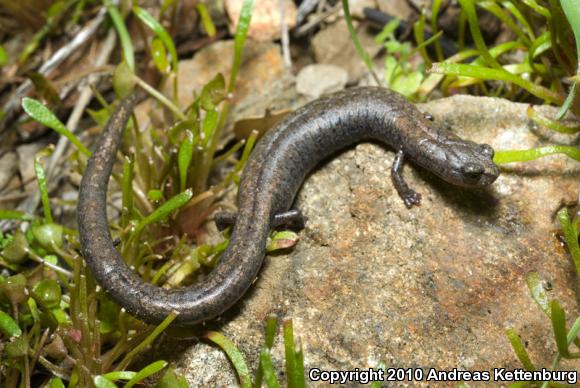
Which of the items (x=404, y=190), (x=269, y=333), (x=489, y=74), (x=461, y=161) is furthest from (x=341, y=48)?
(x=269, y=333)

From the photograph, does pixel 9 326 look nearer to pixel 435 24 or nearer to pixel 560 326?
pixel 560 326

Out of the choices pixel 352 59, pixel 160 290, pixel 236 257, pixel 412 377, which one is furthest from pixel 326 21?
pixel 412 377

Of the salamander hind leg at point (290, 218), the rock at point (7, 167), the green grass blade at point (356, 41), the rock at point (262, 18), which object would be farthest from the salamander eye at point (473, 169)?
the rock at point (7, 167)

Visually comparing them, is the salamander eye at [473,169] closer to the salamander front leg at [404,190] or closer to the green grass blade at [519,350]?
the salamander front leg at [404,190]

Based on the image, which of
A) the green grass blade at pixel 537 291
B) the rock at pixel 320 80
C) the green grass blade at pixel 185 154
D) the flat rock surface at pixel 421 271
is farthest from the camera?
the rock at pixel 320 80

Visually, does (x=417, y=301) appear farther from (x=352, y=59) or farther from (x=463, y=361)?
(x=352, y=59)

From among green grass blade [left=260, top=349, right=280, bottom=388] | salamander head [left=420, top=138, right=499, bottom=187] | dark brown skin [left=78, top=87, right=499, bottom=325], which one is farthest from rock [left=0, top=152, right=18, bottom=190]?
salamander head [left=420, top=138, right=499, bottom=187]
